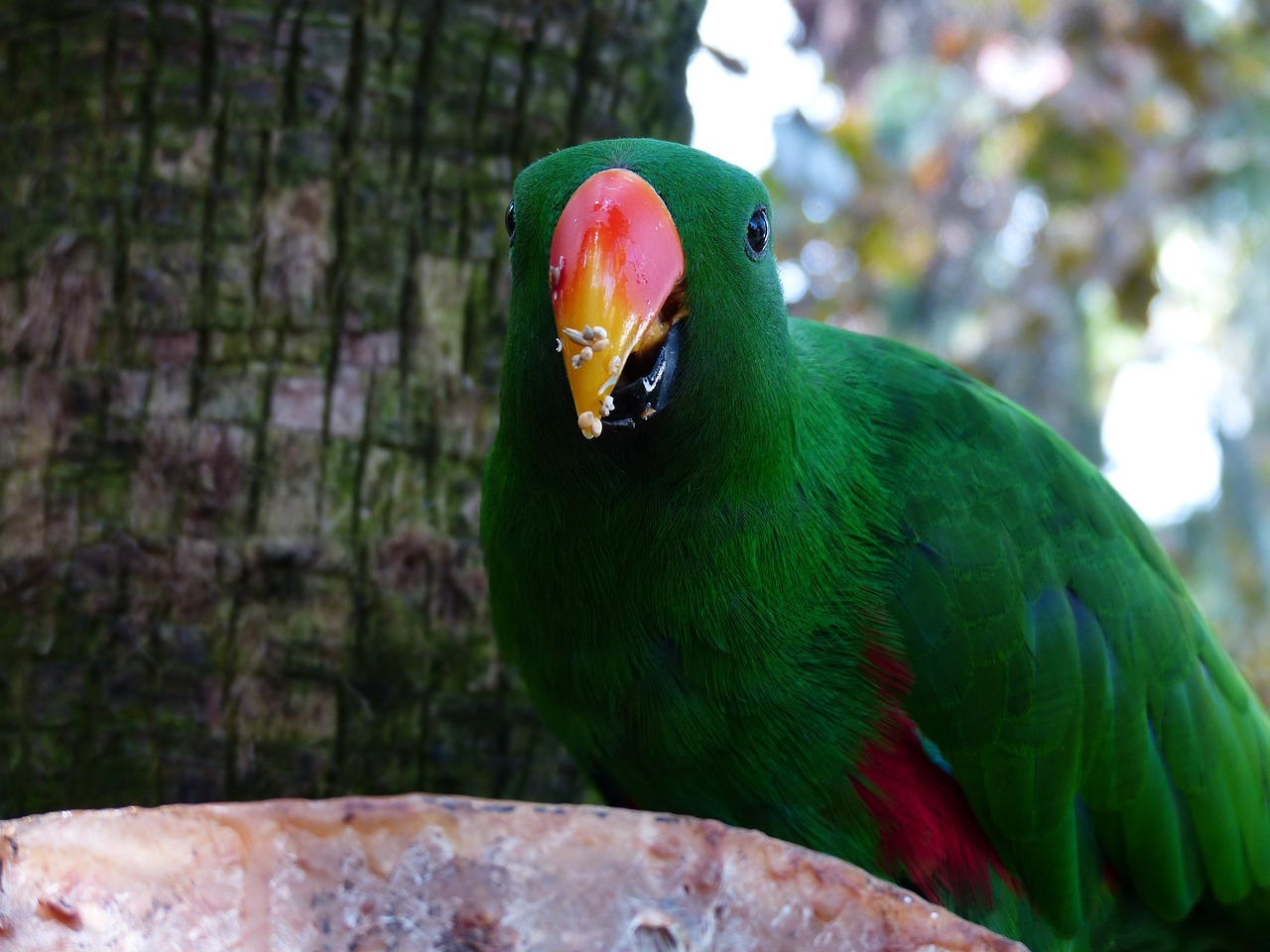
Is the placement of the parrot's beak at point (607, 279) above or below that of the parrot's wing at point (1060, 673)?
above

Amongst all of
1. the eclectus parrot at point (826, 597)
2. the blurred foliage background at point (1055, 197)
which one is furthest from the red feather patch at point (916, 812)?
the blurred foliage background at point (1055, 197)

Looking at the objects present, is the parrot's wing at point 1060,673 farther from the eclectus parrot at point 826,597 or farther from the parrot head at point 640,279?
the parrot head at point 640,279

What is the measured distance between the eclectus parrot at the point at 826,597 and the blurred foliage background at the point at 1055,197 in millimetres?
5802

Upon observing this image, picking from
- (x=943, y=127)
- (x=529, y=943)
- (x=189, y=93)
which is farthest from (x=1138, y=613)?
(x=943, y=127)

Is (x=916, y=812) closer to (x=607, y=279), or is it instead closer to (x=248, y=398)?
(x=607, y=279)

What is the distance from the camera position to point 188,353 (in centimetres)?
282

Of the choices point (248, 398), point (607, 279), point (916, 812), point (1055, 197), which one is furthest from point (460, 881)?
point (1055, 197)

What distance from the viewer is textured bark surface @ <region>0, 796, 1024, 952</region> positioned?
165 centimetres

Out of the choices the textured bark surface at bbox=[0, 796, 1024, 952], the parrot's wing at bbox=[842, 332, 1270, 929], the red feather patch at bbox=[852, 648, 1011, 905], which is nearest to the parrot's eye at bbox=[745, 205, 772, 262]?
the parrot's wing at bbox=[842, 332, 1270, 929]

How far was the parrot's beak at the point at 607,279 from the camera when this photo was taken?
1.91 meters

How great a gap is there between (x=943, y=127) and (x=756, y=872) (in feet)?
37.5

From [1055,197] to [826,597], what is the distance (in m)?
8.66

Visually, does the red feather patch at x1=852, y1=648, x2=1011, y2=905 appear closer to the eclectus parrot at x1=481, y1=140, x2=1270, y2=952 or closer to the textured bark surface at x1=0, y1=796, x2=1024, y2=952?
the eclectus parrot at x1=481, y1=140, x2=1270, y2=952

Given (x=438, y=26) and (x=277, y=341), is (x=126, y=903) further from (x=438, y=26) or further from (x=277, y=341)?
(x=438, y=26)
